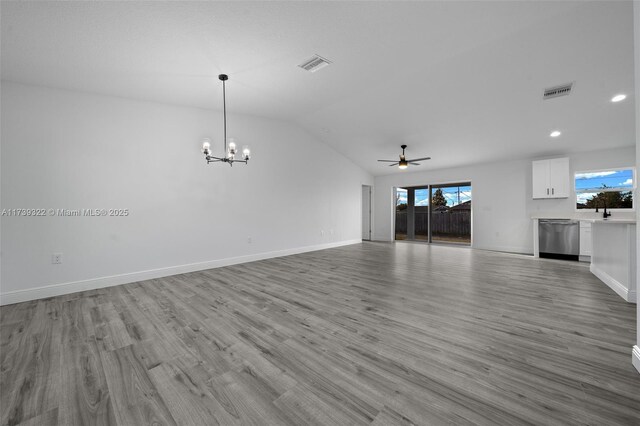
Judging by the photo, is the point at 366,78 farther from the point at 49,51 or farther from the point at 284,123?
the point at 49,51

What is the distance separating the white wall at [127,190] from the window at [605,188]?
7.24 m

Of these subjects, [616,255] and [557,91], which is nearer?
[616,255]

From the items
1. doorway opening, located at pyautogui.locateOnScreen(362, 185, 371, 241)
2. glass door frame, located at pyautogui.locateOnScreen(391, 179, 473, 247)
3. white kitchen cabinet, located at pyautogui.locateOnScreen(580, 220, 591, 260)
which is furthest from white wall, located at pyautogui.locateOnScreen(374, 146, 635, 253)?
doorway opening, located at pyautogui.locateOnScreen(362, 185, 371, 241)

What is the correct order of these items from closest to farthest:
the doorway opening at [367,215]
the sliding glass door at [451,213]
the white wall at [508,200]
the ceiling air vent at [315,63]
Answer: the ceiling air vent at [315,63] → the white wall at [508,200] → the sliding glass door at [451,213] → the doorway opening at [367,215]

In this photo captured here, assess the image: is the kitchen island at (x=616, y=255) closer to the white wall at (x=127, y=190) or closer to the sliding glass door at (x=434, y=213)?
the sliding glass door at (x=434, y=213)

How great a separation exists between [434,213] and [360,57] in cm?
651

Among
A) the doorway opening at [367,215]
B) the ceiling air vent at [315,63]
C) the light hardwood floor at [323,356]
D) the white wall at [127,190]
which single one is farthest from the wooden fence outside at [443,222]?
the ceiling air vent at [315,63]

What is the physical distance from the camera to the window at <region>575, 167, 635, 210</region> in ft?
18.0

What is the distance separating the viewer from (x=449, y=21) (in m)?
2.82

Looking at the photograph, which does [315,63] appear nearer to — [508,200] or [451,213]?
[508,200]

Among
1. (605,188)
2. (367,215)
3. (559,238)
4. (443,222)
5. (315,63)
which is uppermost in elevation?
(315,63)

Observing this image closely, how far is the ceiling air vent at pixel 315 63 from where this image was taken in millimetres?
3421

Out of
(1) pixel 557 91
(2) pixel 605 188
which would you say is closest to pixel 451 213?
(2) pixel 605 188

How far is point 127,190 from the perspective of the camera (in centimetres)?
398
